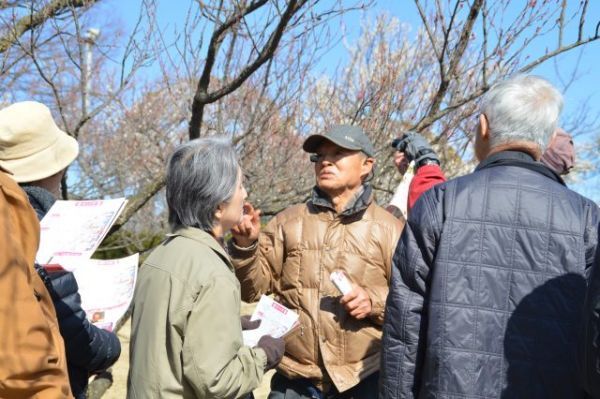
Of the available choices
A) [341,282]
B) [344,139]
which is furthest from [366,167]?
[341,282]

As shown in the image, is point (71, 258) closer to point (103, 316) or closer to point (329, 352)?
point (103, 316)

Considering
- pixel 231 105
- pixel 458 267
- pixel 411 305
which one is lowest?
pixel 411 305

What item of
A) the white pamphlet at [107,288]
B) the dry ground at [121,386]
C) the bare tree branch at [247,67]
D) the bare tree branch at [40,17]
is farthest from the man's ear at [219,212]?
the dry ground at [121,386]

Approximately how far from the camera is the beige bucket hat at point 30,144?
86.3 inches

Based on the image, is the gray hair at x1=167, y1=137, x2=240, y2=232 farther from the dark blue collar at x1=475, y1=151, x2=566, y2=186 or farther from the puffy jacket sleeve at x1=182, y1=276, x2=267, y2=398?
the dark blue collar at x1=475, y1=151, x2=566, y2=186

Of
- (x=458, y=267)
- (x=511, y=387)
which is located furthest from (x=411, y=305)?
(x=511, y=387)

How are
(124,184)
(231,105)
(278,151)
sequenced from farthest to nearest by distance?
1. (124,184)
2. (278,151)
3. (231,105)

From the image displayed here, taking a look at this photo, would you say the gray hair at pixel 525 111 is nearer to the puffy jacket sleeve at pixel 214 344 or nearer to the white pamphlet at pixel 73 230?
the puffy jacket sleeve at pixel 214 344

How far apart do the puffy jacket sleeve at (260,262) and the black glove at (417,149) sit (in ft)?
2.41

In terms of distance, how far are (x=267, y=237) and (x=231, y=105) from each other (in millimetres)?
3271

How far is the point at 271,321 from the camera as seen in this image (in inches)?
105

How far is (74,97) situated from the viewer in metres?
9.57

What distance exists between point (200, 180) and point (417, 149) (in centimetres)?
132

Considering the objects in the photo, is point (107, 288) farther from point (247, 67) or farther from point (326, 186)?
point (247, 67)
